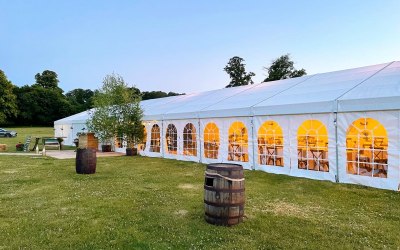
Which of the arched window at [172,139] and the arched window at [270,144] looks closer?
the arched window at [270,144]

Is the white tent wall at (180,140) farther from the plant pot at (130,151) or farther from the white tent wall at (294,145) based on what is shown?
the white tent wall at (294,145)

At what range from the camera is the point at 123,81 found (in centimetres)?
1997

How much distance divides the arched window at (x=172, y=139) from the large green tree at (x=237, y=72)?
4136 cm

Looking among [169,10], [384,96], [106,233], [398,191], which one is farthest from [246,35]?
[106,233]

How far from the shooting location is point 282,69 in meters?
51.1

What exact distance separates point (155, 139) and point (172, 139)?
1904 mm

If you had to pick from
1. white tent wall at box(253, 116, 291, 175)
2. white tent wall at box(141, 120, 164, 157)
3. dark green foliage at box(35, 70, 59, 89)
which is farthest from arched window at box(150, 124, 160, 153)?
dark green foliage at box(35, 70, 59, 89)

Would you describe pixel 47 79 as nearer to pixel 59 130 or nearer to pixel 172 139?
pixel 59 130

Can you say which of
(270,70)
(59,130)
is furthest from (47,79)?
(270,70)

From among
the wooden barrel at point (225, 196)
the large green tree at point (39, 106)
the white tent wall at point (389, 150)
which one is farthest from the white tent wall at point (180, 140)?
the large green tree at point (39, 106)

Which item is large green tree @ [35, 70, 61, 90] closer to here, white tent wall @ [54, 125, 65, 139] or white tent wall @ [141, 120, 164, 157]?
white tent wall @ [54, 125, 65, 139]

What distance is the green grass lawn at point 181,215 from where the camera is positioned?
4316 mm

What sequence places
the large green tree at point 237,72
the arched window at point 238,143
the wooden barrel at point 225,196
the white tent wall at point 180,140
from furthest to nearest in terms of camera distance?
the large green tree at point 237,72 → the white tent wall at point 180,140 → the arched window at point 238,143 → the wooden barrel at point 225,196

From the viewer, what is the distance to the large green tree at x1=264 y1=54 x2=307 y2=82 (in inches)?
1964
